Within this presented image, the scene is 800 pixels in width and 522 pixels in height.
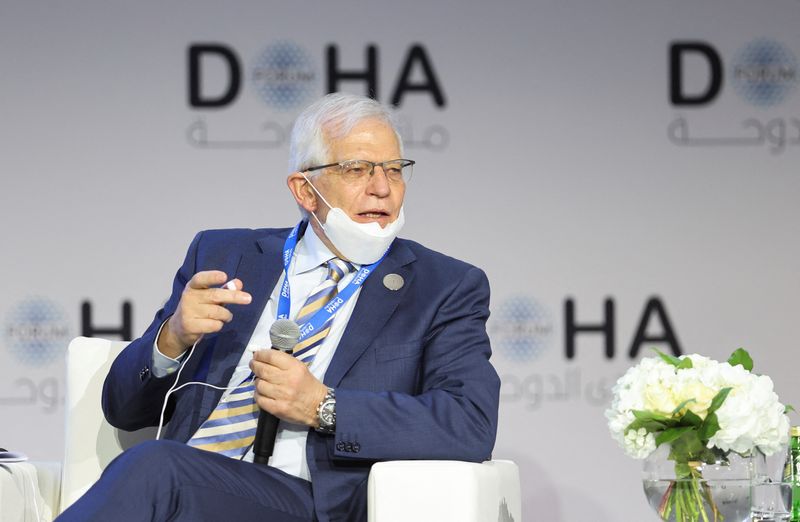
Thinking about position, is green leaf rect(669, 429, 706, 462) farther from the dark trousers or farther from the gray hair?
the gray hair

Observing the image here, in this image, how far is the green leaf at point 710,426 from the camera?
2205mm

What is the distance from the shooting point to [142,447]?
2.24 m

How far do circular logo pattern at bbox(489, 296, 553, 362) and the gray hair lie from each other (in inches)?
61.8

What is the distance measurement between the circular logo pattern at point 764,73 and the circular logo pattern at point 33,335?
277cm

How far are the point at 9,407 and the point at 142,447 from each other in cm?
229

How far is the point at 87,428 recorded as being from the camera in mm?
2947

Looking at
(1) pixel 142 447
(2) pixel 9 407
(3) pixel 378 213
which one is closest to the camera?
(1) pixel 142 447

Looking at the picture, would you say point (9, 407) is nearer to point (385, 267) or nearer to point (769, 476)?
point (385, 267)

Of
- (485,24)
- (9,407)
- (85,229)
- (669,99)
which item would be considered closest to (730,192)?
(669,99)

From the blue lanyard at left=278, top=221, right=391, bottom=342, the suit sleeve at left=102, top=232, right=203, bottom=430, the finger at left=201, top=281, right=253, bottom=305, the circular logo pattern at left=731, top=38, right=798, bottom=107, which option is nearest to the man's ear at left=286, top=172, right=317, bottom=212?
the blue lanyard at left=278, top=221, right=391, bottom=342

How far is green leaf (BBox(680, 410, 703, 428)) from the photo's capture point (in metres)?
2.22

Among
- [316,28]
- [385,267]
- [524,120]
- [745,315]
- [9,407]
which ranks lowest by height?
[9,407]

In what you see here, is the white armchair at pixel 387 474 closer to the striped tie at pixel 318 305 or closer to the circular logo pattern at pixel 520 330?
the striped tie at pixel 318 305

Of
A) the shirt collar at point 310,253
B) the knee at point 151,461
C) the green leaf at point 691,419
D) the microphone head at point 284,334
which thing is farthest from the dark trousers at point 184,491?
the green leaf at point 691,419
